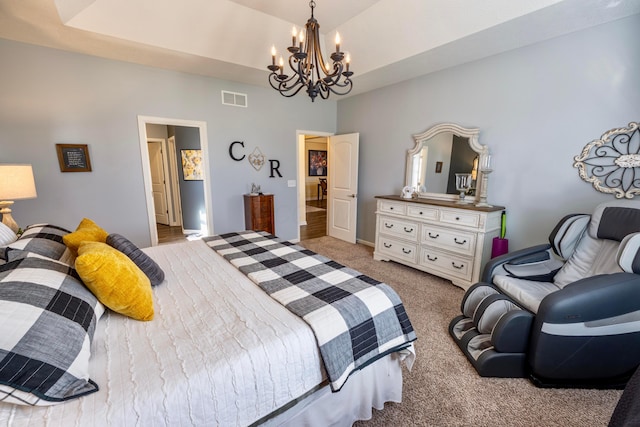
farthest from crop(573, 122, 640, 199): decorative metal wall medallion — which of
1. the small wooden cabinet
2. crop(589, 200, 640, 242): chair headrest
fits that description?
Result: the small wooden cabinet

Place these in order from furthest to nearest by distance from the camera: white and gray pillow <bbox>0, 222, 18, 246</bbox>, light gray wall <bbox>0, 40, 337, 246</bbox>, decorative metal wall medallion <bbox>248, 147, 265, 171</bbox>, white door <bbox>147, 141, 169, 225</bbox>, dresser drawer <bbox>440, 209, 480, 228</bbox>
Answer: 1. white door <bbox>147, 141, 169, 225</bbox>
2. decorative metal wall medallion <bbox>248, 147, 265, 171</bbox>
3. dresser drawer <bbox>440, 209, 480, 228</bbox>
4. light gray wall <bbox>0, 40, 337, 246</bbox>
5. white and gray pillow <bbox>0, 222, 18, 246</bbox>

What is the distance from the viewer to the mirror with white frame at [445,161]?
3.05m

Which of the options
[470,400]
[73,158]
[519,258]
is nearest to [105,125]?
[73,158]

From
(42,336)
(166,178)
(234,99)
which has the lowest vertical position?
(42,336)

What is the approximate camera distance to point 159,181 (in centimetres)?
569

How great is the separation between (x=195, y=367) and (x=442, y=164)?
3.44 metres

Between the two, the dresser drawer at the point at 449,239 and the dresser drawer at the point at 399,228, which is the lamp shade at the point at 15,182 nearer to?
the dresser drawer at the point at 399,228

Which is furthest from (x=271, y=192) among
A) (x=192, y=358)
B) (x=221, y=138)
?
(x=192, y=358)

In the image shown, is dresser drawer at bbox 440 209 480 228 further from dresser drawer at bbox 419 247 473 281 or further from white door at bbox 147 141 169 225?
white door at bbox 147 141 169 225

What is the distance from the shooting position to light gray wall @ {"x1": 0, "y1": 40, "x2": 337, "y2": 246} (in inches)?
103

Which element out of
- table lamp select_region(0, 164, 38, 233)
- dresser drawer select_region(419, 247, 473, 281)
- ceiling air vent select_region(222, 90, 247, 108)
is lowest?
dresser drawer select_region(419, 247, 473, 281)

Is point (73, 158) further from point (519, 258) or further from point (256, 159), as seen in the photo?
point (519, 258)

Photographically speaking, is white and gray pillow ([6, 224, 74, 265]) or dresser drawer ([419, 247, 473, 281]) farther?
dresser drawer ([419, 247, 473, 281])

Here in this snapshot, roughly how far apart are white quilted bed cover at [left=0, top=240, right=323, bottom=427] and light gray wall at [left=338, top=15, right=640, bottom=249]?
9.32 feet
